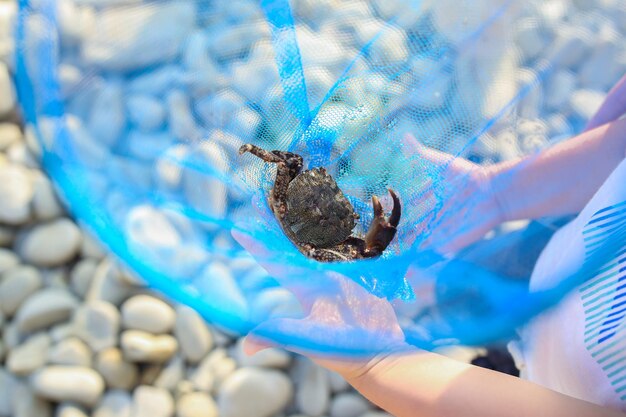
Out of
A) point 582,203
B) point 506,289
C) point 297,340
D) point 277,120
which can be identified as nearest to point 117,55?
point 277,120

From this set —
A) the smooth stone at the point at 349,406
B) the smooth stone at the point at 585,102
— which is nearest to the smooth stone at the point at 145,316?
the smooth stone at the point at 349,406

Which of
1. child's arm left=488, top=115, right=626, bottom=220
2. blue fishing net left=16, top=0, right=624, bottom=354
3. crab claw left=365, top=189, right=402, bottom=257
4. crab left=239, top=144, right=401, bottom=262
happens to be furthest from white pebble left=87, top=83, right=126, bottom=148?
child's arm left=488, top=115, right=626, bottom=220

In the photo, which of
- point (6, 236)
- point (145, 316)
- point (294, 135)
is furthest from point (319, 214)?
point (6, 236)

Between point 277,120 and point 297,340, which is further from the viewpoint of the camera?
point 277,120

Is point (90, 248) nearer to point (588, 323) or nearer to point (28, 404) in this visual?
point (28, 404)

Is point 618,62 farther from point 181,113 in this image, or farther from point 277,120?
point 181,113

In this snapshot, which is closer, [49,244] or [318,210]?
[318,210]

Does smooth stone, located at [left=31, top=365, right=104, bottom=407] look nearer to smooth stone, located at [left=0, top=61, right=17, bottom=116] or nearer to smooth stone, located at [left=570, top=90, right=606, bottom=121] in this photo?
smooth stone, located at [left=0, top=61, right=17, bottom=116]

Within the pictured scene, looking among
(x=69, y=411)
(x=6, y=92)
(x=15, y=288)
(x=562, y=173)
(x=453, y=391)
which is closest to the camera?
(x=453, y=391)
